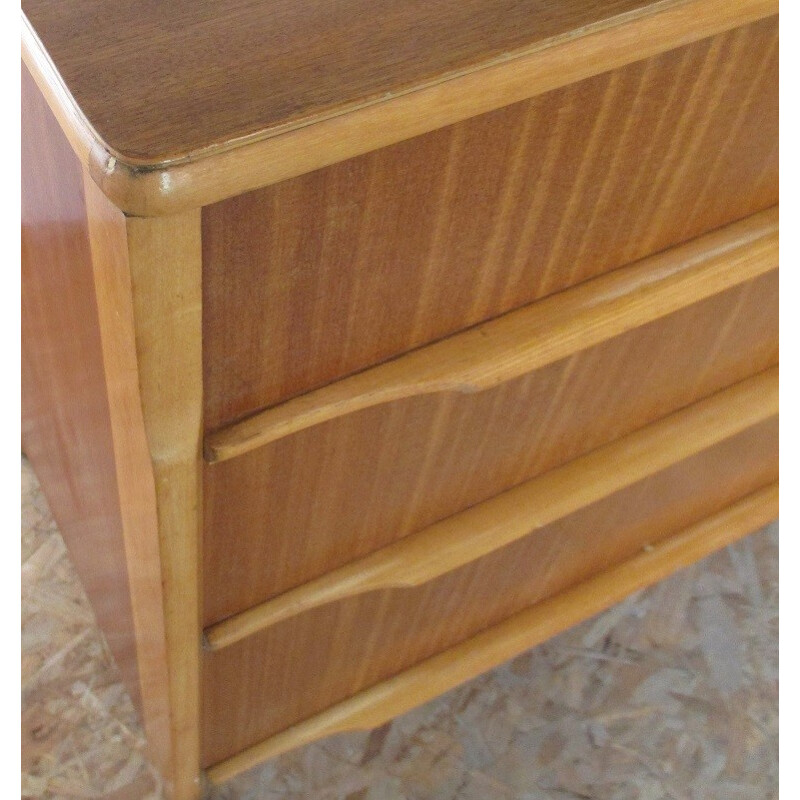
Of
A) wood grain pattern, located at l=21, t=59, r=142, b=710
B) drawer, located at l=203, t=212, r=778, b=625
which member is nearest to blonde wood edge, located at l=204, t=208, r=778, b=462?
drawer, located at l=203, t=212, r=778, b=625

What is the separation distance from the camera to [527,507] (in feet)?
3.27

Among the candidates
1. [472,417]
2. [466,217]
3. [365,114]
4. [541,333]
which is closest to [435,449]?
[472,417]

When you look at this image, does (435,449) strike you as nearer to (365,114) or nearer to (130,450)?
(130,450)

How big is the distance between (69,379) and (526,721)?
0.70 meters

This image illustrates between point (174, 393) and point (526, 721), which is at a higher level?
point (174, 393)

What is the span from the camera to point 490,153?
61cm

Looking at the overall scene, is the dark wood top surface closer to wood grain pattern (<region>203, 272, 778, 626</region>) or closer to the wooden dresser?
the wooden dresser

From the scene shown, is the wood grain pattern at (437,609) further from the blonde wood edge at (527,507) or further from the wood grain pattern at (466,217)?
the wood grain pattern at (466,217)

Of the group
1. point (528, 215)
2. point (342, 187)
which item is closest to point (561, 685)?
point (528, 215)

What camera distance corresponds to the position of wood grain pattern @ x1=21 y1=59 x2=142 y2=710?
2.08ft

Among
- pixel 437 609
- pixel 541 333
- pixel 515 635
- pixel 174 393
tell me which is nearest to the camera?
pixel 174 393

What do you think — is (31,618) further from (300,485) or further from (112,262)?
(112,262)

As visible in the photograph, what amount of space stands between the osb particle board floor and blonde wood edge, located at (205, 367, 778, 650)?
0.31 m

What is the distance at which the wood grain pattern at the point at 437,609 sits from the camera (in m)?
0.99
